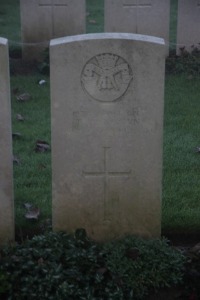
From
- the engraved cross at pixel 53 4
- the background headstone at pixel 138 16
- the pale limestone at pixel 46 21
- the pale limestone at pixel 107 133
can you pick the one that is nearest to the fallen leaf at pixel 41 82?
Answer: the pale limestone at pixel 46 21

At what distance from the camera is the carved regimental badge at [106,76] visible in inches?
180

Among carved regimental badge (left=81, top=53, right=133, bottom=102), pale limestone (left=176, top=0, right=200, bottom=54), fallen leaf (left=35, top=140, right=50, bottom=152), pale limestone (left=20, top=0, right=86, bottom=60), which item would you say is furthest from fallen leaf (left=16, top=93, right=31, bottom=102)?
carved regimental badge (left=81, top=53, right=133, bottom=102)

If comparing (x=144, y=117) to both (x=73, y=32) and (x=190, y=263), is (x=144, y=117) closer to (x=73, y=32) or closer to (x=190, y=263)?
(x=190, y=263)

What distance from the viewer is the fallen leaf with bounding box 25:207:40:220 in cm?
512

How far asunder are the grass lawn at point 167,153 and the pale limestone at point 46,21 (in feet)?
2.57

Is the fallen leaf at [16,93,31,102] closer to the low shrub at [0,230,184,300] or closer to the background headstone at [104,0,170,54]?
the background headstone at [104,0,170,54]

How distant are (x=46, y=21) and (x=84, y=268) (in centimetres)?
619

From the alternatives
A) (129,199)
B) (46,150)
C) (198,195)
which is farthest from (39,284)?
(46,150)

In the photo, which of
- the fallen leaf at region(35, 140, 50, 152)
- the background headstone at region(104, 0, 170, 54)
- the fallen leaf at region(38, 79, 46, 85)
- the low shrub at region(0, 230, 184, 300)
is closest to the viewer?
the low shrub at region(0, 230, 184, 300)

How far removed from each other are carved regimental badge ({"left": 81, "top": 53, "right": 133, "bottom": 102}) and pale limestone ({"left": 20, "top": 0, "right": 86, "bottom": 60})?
553 cm

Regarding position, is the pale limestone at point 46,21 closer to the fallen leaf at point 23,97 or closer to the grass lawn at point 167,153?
the grass lawn at point 167,153

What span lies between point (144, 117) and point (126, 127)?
0.13 metres

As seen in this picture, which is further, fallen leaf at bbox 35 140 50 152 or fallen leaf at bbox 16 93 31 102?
fallen leaf at bbox 16 93 31 102

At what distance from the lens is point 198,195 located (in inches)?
217
